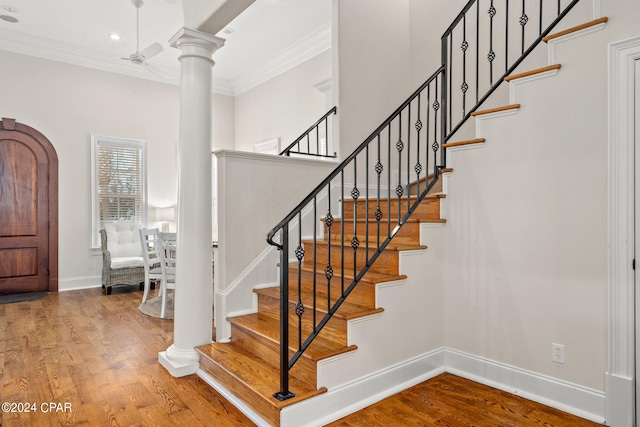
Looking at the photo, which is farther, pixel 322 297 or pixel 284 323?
pixel 322 297

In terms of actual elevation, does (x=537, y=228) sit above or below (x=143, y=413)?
above

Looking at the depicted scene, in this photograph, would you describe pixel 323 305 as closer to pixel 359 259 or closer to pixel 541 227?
pixel 359 259

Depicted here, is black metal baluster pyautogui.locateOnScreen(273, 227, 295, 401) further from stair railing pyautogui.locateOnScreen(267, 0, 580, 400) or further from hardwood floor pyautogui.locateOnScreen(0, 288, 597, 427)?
hardwood floor pyautogui.locateOnScreen(0, 288, 597, 427)

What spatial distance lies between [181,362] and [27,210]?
14.6 ft

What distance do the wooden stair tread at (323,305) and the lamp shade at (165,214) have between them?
4223 mm

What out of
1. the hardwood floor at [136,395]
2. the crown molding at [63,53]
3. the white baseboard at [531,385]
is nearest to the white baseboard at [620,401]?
the white baseboard at [531,385]

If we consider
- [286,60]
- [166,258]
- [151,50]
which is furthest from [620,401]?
[286,60]

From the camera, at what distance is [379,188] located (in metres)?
3.12

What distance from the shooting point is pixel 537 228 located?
2.60 meters

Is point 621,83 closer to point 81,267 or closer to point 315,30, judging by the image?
point 315,30

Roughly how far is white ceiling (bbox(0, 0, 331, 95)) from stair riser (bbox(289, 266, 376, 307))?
11.6ft

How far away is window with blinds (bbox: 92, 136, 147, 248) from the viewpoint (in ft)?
21.0

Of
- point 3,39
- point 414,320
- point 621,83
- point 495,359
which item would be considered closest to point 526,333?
point 495,359

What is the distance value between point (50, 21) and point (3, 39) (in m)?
0.95
